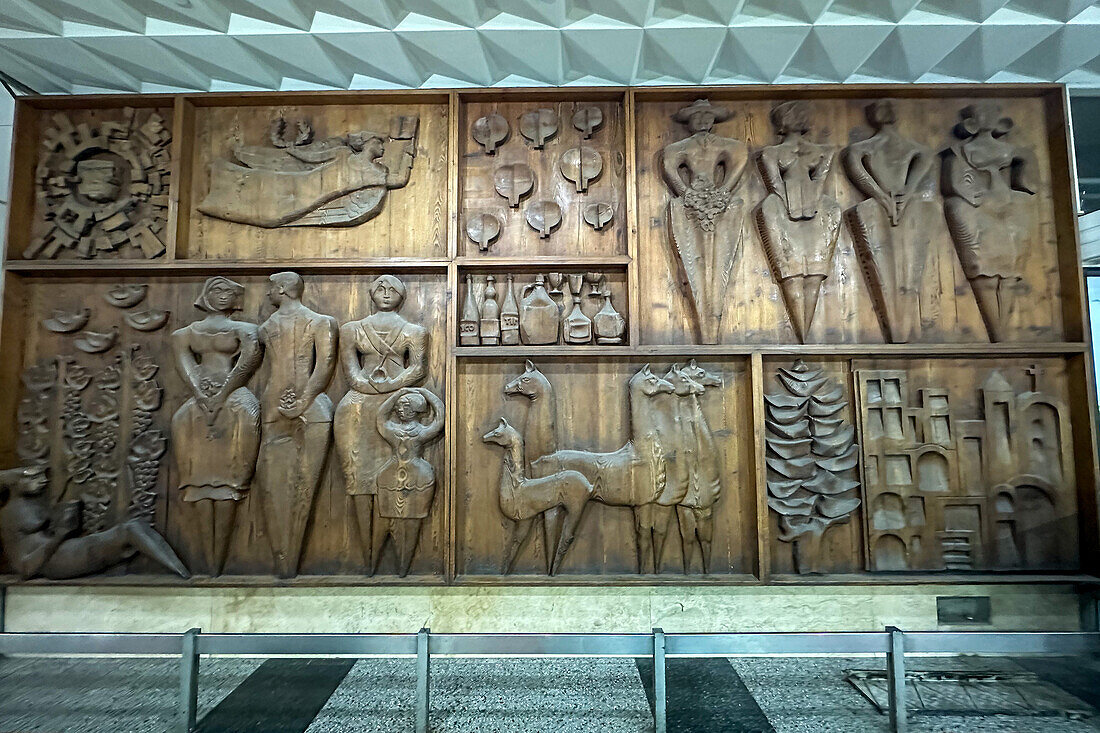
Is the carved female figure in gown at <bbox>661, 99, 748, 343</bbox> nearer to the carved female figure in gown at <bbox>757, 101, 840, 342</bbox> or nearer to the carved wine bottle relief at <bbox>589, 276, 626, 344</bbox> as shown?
the carved female figure in gown at <bbox>757, 101, 840, 342</bbox>

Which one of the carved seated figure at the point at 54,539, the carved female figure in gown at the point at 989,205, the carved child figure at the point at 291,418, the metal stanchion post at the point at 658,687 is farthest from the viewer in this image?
the carved female figure in gown at the point at 989,205

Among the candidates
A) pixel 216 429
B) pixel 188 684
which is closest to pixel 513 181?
pixel 216 429

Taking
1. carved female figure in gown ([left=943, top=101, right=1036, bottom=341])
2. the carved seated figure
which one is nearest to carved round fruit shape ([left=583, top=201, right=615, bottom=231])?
carved female figure in gown ([left=943, top=101, right=1036, bottom=341])

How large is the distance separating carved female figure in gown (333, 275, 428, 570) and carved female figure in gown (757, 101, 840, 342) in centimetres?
208

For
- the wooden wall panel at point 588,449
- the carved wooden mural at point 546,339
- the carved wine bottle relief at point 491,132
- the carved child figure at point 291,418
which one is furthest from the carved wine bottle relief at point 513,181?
the carved child figure at point 291,418

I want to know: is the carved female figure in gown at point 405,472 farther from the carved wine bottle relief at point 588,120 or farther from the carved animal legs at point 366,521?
the carved wine bottle relief at point 588,120

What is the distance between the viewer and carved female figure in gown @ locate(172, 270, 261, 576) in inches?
126

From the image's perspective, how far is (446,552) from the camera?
10.3 feet

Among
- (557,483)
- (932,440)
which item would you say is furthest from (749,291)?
(557,483)

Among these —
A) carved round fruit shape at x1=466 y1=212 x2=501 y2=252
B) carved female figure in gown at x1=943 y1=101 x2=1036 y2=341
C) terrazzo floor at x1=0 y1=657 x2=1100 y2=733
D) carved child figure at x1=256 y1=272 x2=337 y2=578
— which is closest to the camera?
terrazzo floor at x1=0 y1=657 x2=1100 y2=733

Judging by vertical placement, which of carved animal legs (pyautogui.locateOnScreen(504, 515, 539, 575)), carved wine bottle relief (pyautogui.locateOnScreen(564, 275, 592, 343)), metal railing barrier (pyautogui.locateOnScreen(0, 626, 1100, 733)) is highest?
carved wine bottle relief (pyautogui.locateOnScreen(564, 275, 592, 343))

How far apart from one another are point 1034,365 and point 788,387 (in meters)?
1.40

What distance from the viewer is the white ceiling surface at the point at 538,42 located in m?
2.97

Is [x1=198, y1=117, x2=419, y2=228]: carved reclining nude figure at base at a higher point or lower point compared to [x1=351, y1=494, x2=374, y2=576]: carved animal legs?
higher
